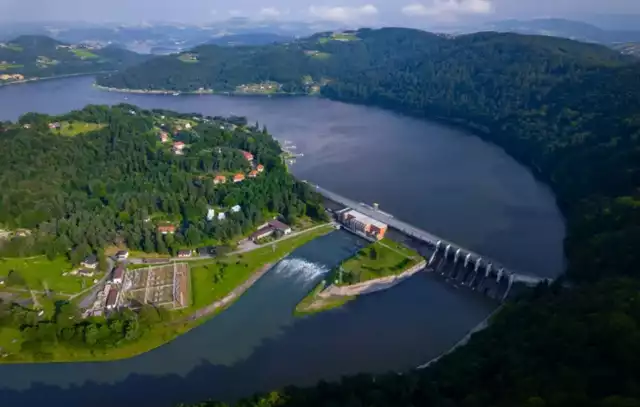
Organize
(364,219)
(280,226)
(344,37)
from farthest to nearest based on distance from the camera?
(344,37), (364,219), (280,226)

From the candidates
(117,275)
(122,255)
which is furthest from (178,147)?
(117,275)

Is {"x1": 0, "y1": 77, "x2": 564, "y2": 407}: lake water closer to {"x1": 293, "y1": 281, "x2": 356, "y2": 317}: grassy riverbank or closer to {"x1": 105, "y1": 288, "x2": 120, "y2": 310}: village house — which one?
{"x1": 293, "y1": 281, "x2": 356, "y2": 317}: grassy riverbank

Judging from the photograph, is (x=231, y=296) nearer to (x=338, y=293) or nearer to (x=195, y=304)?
(x=195, y=304)

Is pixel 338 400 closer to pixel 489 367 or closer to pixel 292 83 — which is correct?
pixel 489 367

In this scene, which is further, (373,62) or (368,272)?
(373,62)

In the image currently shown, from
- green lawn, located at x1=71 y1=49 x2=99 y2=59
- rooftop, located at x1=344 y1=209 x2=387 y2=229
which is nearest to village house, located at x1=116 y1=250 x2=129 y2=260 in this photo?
rooftop, located at x1=344 y1=209 x2=387 y2=229

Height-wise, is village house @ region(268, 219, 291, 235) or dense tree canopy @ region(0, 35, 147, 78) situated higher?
dense tree canopy @ region(0, 35, 147, 78)

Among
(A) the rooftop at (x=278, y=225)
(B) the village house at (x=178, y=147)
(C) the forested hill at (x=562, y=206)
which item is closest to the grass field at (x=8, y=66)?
(C) the forested hill at (x=562, y=206)

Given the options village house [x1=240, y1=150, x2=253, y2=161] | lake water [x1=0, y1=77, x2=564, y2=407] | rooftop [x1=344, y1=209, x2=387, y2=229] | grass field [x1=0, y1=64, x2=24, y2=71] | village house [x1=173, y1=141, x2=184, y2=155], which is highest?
grass field [x1=0, y1=64, x2=24, y2=71]
